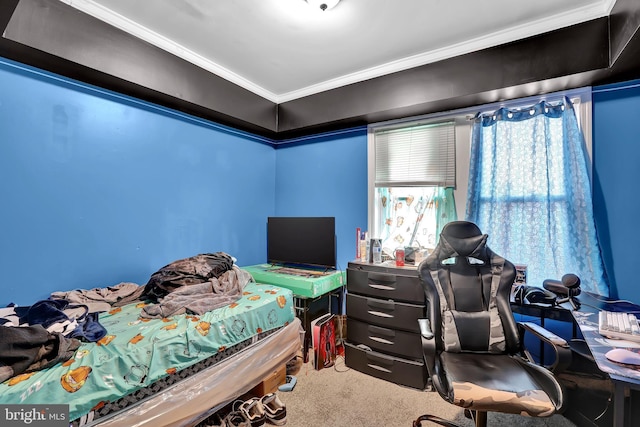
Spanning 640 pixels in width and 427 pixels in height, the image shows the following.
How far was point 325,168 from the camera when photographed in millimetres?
3404

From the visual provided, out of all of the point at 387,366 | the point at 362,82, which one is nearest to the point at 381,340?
the point at 387,366

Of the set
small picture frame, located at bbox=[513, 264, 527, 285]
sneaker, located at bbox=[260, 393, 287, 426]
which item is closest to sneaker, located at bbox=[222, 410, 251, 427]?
sneaker, located at bbox=[260, 393, 287, 426]

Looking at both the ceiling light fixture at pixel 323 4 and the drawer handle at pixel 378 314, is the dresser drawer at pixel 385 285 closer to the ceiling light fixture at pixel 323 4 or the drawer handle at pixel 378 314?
the drawer handle at pixel 378 314

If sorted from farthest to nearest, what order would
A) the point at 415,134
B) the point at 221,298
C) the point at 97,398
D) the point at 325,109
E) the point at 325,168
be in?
the point at 325,168, the point at 325,109, the point at 415,134, the point at 221,298, the point at 97,398

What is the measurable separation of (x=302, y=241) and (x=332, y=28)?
204cm

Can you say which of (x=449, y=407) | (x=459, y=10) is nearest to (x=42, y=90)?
(x=459, y=10)

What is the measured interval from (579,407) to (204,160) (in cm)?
360

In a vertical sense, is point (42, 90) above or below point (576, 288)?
above

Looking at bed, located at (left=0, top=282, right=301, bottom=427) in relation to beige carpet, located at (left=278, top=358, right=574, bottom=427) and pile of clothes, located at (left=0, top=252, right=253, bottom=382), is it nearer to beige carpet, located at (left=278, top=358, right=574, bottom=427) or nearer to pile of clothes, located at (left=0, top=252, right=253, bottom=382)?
pile of clothes, located at (left=0, top=252, right=253, bottom=382)

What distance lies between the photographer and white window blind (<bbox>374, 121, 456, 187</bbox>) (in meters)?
2.69

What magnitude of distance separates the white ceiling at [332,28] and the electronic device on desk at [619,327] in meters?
1.98

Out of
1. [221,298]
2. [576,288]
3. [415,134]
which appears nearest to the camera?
[576,288]

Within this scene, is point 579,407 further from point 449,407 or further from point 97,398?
point 97,398

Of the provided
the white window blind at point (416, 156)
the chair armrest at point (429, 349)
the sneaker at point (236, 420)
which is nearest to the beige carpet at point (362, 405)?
the sneaker at point (236, 420)
